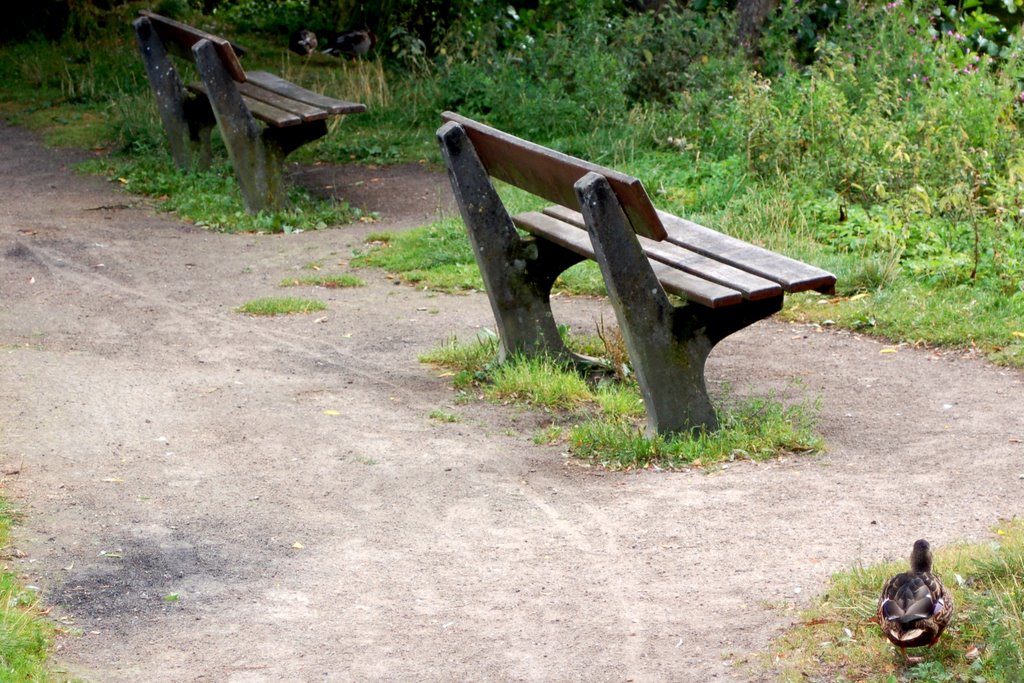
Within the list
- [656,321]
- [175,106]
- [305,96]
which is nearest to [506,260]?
[656,321]

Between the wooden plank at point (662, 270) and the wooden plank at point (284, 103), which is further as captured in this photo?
the wooden plank at point (284, 103)

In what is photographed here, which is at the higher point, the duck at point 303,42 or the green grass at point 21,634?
the duck at point 303,42

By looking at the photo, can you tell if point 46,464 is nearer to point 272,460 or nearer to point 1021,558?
point 272,460

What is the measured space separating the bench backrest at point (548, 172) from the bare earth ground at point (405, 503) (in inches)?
39.4

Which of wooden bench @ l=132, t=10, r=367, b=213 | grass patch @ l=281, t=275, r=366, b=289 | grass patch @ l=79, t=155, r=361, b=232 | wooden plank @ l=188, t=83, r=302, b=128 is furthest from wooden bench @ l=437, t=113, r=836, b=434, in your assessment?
grass patch @ l=79, t=155, r=361, b=232

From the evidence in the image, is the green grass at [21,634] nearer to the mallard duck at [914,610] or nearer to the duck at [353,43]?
the mallard duck at [914,610]

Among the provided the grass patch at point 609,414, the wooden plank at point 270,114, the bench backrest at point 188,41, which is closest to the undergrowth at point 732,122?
the wooden plank at point 270,114

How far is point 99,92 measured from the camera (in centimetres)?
1383

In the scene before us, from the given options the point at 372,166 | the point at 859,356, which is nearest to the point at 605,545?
the point at 859,356

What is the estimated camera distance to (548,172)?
214 inches

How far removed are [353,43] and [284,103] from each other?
5.75 m

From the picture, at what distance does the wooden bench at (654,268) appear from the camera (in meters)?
5.03

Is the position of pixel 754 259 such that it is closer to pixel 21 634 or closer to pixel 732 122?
pixel 21 634

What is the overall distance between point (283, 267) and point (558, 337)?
2.99 metres
